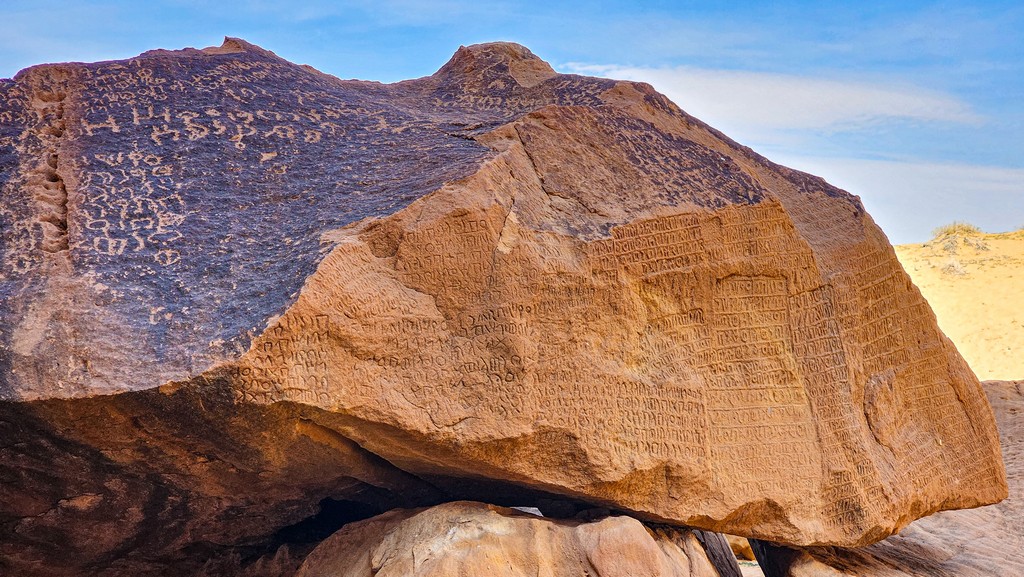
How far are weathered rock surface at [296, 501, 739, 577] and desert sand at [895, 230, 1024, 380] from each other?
34.9ft

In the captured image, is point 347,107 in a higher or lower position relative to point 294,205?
higher

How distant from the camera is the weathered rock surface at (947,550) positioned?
527 cm

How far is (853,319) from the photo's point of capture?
5.20 metres

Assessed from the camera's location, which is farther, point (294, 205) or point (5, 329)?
point (294, 205)

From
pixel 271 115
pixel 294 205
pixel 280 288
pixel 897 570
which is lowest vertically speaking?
pixel 897 570

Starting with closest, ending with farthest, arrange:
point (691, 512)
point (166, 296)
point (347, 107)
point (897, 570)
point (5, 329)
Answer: point (5, 329), point (166, 296), point (691, 512), point (347, 107), point (897, 570)

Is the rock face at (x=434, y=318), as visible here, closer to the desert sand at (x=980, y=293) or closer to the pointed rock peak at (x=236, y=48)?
the pointed rock peak at (x=236, y=48)

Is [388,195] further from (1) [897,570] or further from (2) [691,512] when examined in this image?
Result: (1) [897,570]

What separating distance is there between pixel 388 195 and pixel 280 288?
2.64ft

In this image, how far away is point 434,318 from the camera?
4148mm

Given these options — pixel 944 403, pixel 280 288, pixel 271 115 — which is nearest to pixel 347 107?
pixel 271 115

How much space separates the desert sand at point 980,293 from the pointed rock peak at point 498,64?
994 centimetres

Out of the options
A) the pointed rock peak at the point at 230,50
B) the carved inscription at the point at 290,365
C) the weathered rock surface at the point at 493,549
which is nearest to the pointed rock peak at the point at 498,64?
the pointed rock peak at the point at 230,50

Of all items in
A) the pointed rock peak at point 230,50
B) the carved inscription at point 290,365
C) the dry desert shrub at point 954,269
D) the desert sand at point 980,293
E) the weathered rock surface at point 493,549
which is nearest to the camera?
the carved inscription at point 290,365
